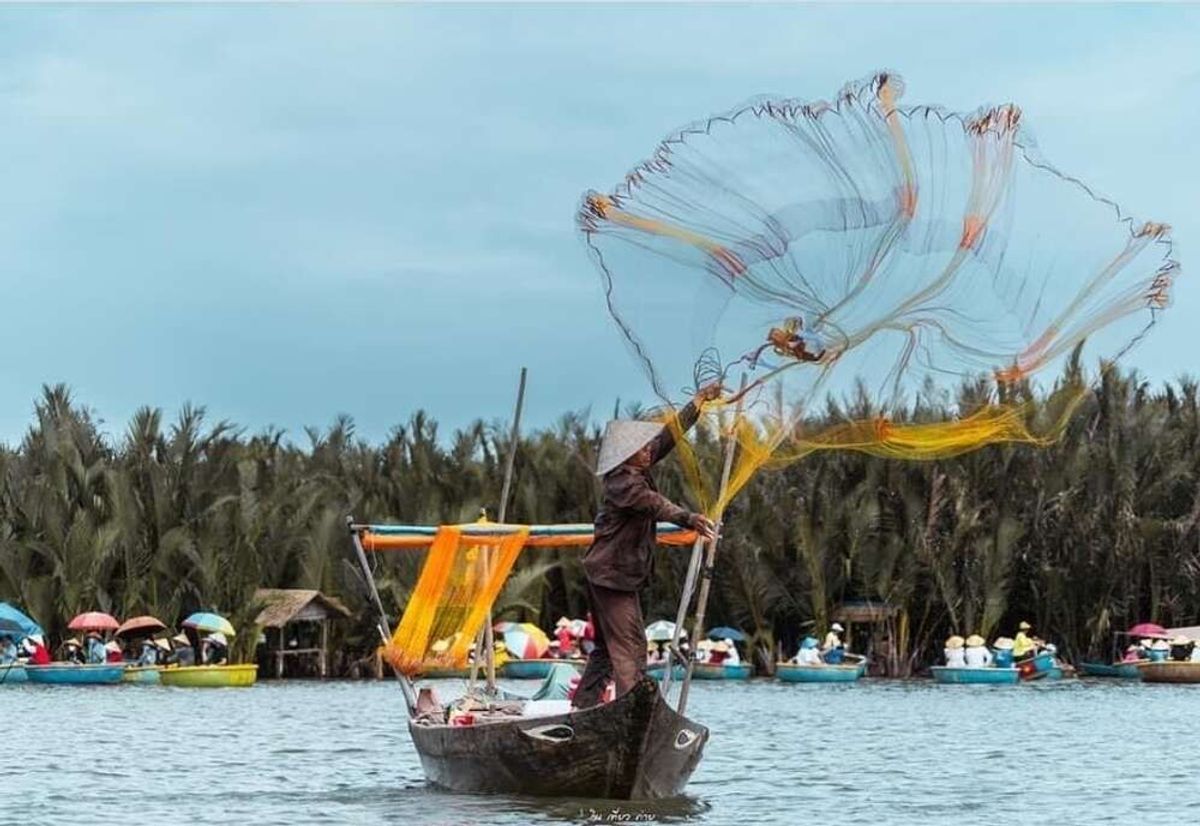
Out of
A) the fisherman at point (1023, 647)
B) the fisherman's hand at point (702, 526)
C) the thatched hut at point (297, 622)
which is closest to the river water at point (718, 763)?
the fisherman's hand at point (702, 526)

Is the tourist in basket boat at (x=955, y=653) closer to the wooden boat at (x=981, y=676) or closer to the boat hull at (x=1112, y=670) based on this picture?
the wooden boat at (x=981, y=676)

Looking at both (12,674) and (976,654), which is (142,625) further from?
(976,654)

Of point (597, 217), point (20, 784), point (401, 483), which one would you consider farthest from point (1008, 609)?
point (597, 217)

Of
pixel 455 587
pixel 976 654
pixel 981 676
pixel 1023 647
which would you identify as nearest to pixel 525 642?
pixel 976 654

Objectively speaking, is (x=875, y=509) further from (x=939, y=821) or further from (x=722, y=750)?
(x=939, y=821)

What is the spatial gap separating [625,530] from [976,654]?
31.5 meters

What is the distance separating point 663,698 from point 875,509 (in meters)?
33.3

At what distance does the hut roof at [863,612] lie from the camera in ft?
169

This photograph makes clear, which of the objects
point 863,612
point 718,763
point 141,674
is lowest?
point 718,763

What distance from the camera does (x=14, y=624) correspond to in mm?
46312

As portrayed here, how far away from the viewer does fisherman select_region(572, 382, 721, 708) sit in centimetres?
1747

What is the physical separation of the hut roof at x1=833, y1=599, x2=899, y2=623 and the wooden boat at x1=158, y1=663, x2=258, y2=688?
13.7 meters

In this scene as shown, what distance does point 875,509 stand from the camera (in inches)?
1991

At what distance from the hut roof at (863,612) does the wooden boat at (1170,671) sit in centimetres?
633
